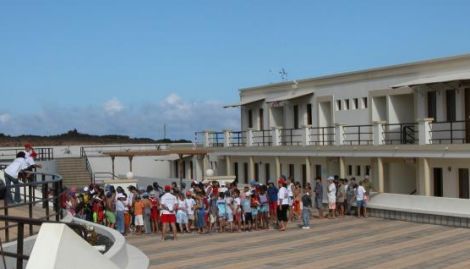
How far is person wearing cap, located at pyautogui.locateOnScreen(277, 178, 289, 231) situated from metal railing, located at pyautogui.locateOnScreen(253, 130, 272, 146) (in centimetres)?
1527

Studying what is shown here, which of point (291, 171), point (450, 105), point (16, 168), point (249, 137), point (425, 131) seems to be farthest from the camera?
point (249, 137)

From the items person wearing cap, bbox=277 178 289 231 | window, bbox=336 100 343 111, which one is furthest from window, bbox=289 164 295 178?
person wearing cap, bbox=277 178 289 231

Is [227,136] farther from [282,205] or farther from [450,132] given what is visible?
[282,205]

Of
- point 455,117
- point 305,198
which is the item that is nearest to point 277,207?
point 305,198

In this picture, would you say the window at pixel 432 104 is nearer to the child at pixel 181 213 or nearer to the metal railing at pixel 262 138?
the child at pixel 181 213

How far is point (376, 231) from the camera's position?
70.8 feet

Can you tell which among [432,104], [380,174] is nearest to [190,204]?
[380,174]

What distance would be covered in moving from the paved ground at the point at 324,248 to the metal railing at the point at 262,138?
1470cm

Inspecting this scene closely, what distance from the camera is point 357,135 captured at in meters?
31.2

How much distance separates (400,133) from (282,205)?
8920 mm

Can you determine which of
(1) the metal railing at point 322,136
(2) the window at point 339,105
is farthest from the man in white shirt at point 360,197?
(2) the window at point 339,105

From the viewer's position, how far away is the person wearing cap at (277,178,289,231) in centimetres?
2162

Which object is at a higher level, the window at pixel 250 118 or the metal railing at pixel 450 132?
the window at pixel 250 118

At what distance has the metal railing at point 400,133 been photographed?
28047 mm
